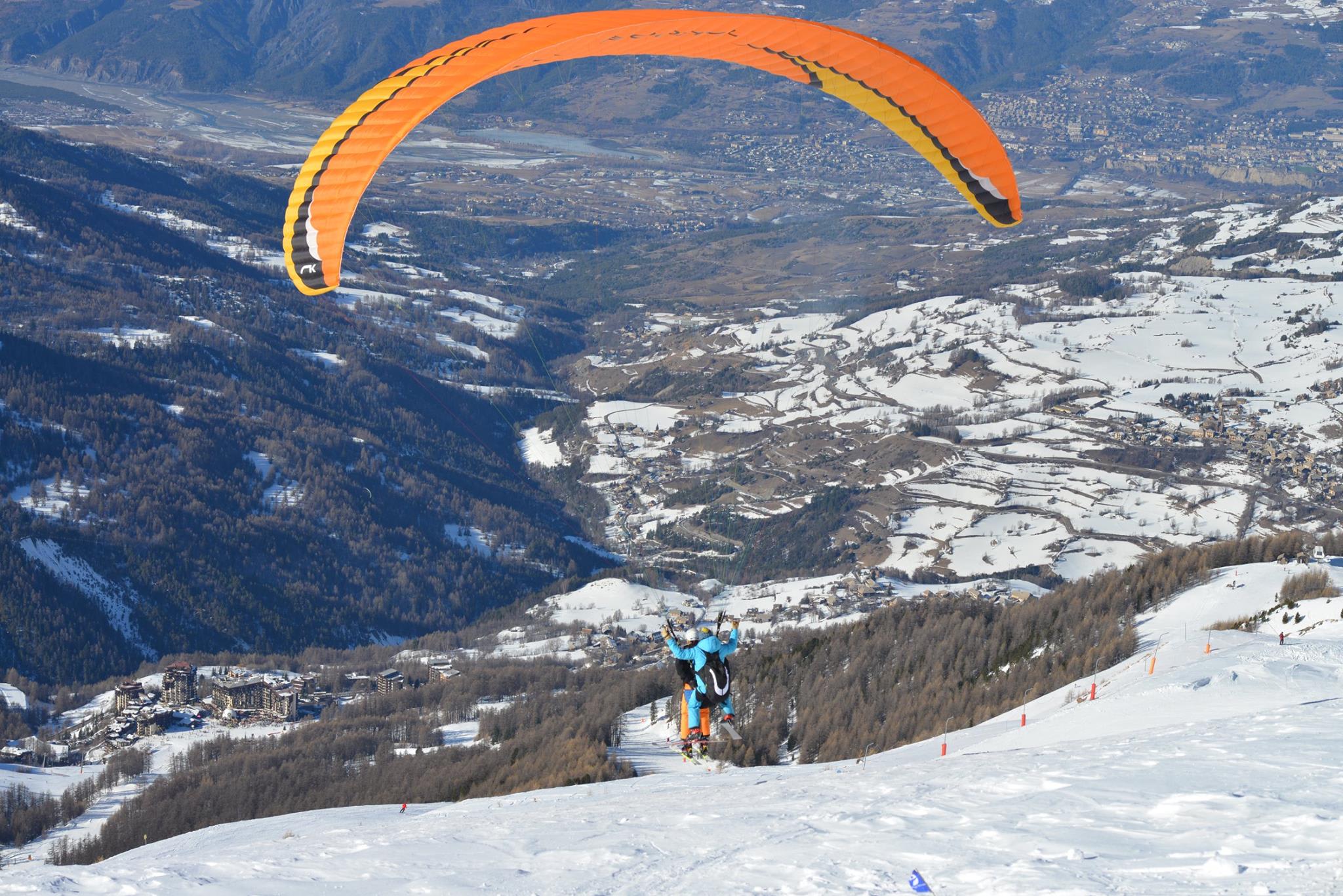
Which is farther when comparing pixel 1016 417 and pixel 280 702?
pixel 1016 417

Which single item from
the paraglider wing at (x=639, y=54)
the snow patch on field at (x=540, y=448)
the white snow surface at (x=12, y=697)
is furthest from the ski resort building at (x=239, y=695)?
the snow patch on field at (x=540, y=448)

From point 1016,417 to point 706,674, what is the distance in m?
78.5

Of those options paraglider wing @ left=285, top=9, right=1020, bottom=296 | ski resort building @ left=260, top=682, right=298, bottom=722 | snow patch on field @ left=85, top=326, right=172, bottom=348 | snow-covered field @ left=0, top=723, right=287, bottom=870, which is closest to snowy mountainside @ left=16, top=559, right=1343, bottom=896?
paraglider wing @ left=285, top=9, right=1020, bottom=296

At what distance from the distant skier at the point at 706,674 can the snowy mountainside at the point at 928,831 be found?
0.96 meters

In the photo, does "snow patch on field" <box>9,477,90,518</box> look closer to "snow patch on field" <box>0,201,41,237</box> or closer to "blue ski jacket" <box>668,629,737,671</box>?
"snow patch on field" <box>0,201,41,237</box>

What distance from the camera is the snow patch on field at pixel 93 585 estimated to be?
257 ft

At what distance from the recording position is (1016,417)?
3649 inches

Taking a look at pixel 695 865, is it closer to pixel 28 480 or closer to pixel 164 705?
pixel 164 705

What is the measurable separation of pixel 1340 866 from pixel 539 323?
144 meters

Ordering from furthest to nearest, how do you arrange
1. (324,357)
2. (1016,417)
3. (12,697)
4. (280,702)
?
(324,357) → (1016,417) → (12,697) → (280,702)

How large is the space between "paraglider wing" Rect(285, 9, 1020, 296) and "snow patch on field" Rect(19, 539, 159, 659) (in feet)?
208

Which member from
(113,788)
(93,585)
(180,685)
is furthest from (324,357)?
(113,788)

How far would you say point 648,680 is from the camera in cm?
4200

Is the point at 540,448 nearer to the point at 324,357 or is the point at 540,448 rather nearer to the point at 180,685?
the point at 324,357
